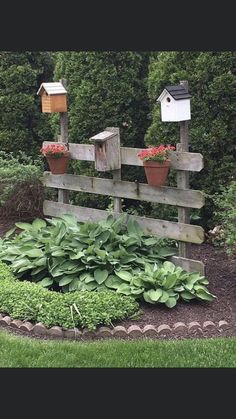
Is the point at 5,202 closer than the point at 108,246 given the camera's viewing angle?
No

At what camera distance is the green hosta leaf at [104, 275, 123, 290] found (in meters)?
7.03

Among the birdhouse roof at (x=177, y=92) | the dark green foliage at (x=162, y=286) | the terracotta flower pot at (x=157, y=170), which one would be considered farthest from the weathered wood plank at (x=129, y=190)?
the birdhouse roof at (x=177, y=92)

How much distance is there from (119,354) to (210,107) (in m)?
3.85

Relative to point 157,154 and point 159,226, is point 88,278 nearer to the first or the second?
point 159,226

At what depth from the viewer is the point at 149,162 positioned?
7.38 m

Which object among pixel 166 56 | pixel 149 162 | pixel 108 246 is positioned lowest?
pixel 108 246

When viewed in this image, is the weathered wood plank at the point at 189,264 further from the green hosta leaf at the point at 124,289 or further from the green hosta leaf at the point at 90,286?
the green hosta leaf at the point at 90,286

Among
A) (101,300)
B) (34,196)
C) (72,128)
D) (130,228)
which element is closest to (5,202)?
(34,196)

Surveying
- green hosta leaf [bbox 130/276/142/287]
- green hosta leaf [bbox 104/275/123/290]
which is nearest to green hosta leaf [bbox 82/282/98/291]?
green hosta leaf [bbox 104/275/123/290]

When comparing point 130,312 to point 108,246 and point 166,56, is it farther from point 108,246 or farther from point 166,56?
point 166,56

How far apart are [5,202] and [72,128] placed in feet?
4.71

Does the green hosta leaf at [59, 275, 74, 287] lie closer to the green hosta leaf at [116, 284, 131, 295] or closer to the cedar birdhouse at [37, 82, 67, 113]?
the green hosta leaf at [116, 284, 131, 295]

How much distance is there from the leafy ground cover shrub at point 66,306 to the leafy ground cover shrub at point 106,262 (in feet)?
0.77

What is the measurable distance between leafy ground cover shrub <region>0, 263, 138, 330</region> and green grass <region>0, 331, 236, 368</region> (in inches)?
13.1
